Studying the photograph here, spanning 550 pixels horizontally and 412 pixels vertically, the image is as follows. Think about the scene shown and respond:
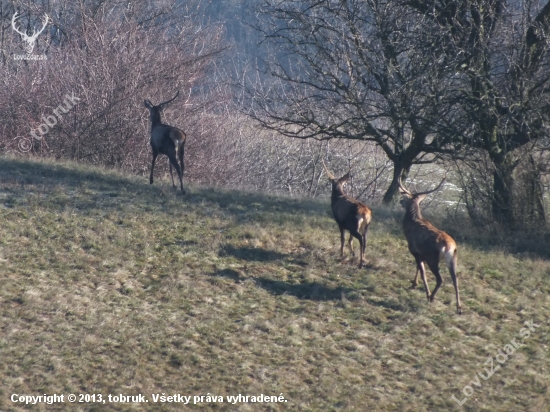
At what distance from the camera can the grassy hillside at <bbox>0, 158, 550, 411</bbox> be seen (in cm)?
766

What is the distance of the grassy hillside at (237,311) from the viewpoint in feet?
25.1

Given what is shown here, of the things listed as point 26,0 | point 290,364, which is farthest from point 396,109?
point 26,0

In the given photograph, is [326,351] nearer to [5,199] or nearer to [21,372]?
[21,372]

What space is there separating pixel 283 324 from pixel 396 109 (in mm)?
7366

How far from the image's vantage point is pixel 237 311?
30.4 ft

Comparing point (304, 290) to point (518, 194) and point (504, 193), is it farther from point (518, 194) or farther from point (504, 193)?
point (518, 194)

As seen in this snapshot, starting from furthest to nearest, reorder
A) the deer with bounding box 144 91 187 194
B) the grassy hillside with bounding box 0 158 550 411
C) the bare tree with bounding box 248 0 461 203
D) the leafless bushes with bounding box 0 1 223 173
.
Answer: the leafless bushes with bounding box 0 1 223 173 < the bare tree with bounding box 248 0 461 203 < the deer with bounding box 144 91 187 194 < the grassy hillside with bounding box 0 158 550 411

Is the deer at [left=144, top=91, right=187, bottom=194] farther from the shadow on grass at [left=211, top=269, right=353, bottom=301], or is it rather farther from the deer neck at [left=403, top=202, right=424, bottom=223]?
the deer neck at [left=403, top=202, right=424, bottom=223]

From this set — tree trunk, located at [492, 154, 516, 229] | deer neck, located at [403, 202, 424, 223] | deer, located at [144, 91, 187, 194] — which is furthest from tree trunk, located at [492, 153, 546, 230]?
deer, located at [144, 91, 187, 194]

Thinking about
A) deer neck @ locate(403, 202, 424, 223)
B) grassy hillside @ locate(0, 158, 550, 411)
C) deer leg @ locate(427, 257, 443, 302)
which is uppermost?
deer neck @ locate(403, 202, 424, 223)

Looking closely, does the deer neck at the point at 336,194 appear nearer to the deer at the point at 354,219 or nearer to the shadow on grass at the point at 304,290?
the deer at the point at 354,219

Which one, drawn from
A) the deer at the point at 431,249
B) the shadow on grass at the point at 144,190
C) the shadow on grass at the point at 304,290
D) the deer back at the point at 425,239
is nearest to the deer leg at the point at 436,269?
the deer at the point at 431,249

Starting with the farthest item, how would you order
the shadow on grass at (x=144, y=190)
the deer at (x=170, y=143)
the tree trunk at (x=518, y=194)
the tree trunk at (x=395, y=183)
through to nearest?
the tree trunk at (x=395, y=183), the tree trunk at (x=518, y=194), the deer at (x=170, y=143), the shadow on grass at (x=144, y=190)

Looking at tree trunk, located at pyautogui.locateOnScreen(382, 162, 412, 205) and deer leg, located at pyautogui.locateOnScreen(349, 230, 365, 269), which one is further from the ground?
tree trunk, located at pyautogui.locateOnScreen(382, 162, 412, 205)
